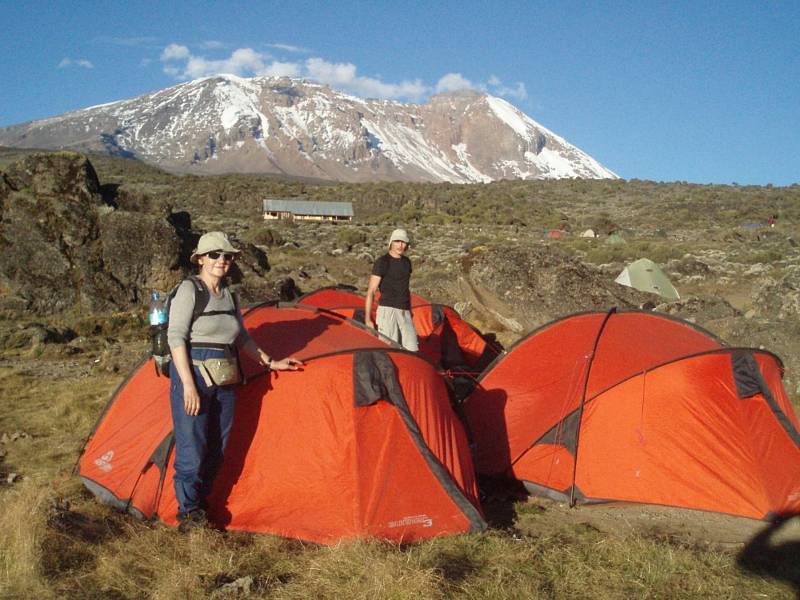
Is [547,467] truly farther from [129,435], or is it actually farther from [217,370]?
[129,435]

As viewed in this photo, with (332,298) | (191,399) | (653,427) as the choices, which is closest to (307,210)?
(332,298)

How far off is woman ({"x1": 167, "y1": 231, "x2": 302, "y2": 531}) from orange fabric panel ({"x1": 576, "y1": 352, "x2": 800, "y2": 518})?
302 cm

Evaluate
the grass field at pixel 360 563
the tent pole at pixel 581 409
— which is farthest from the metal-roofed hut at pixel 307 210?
the grass field at pixel 360 563

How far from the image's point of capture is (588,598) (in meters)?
3.69

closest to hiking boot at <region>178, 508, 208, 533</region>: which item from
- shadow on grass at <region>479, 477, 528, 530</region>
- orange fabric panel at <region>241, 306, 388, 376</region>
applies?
orange fabric panel at <region>241, 306, 388, 376</region>

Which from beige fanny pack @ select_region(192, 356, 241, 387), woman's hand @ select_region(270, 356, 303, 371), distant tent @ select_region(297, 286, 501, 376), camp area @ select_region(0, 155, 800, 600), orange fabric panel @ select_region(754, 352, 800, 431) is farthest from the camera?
distant tent @ select_region(297, 286, 501, 376)

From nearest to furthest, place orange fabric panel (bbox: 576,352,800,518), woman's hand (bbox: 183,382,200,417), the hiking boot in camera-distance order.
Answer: woman's hand (bbox: 183,382,200,417)
the hiking boot
orange fabric panel (bbox: 576,352,800,518)

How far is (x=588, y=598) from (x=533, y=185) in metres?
70.8

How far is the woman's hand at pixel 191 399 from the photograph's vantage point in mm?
4047

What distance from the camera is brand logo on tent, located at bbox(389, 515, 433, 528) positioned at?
4.47m

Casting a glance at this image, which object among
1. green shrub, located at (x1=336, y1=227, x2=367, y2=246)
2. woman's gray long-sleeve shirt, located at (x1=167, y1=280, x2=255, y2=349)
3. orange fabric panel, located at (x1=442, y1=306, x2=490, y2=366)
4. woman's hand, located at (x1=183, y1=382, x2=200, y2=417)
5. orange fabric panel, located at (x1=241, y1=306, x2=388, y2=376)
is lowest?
orange fabric panel, located at (x1=442, y1=306, x2=490, y2=366)

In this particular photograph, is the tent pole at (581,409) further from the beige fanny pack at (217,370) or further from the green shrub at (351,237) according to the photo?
the green shrub at (351,237)

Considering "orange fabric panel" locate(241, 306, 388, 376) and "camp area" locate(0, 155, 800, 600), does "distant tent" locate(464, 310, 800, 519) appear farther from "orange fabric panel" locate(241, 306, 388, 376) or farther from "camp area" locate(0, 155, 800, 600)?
"orange fabric panel" locate(241, 306, 388, 376)

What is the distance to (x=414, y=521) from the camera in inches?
177
